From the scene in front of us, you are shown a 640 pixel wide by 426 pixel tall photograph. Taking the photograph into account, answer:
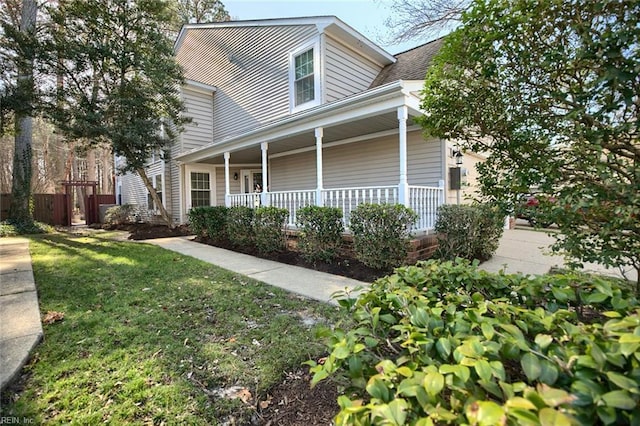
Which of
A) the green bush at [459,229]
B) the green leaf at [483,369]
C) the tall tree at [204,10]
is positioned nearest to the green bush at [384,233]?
the green bush at [459,229]

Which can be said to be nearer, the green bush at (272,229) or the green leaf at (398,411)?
the green leaf at (398,411)

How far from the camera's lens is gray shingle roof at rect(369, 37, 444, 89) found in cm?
849

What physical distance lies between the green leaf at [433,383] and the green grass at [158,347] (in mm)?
1393

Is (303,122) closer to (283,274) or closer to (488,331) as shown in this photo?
(283,274)

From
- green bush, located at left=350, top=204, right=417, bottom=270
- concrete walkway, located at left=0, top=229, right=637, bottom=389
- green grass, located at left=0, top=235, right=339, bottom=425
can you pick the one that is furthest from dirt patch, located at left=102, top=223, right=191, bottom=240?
green bush, located at left=350, top=204, right=417, bottom=270

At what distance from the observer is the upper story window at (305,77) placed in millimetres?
8773

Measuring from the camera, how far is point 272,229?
277 inches

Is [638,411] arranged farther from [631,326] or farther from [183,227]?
[183,227]

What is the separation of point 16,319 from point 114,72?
32.6 feet

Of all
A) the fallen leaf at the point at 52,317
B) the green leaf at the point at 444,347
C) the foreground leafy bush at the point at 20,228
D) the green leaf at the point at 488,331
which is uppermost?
the green leaf at the point at 488,331

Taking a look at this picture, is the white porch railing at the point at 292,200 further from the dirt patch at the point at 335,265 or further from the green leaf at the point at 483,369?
the green leaf at the point at 483,369

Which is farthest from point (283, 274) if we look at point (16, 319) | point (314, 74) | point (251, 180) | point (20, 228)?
point (20, 228)

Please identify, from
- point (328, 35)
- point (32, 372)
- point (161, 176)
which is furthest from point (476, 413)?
point (161, 176)

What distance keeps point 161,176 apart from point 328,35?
32.8 ft
